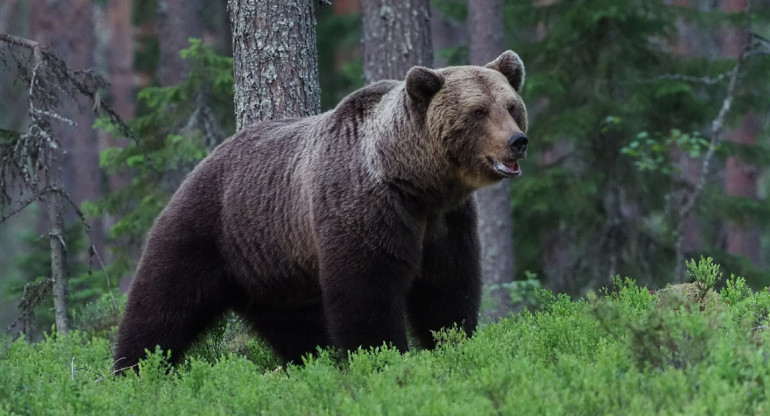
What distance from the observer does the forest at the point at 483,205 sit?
486 cm

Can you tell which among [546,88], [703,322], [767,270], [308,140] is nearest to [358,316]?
[308,140]

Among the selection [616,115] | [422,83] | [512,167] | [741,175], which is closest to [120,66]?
[616,115]

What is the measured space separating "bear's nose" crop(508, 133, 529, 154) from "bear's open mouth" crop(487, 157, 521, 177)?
91mm

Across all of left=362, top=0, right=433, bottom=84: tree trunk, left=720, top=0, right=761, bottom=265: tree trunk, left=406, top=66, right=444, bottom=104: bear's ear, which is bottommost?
left=720, top=0, right=761, bottom=265: tree trunk

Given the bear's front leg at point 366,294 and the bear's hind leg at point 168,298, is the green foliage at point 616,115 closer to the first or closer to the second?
the bear's hind leg at point 168,298

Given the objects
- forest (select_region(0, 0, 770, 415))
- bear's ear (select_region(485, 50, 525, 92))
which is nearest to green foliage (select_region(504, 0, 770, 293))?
forest (select_region(0, 0, 770, 415))

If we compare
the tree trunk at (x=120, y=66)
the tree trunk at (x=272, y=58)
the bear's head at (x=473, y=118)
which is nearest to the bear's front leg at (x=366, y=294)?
the bear's head at (x=473, y=118)

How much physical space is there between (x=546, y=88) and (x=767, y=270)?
15.8ft

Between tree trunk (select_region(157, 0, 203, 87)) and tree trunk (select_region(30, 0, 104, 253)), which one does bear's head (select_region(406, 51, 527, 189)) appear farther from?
tree trunk (select_region(30, 0, 104, 253))

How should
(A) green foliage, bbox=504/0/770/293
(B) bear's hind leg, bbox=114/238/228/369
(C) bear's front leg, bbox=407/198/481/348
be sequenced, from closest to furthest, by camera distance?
1. (C) bear's front leg, bbox=407/198/481/348
2. (B) bear's hind leg, bbox=114/238/228/369
3. (A) green foliage, bbox=504/0/770/293

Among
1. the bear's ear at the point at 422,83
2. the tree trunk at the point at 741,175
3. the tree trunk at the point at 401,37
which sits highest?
the tree trunk at the point at 401,37

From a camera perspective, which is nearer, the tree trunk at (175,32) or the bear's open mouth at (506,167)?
the bear's open mouth at (506,167)

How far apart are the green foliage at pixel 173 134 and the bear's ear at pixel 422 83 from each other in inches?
254

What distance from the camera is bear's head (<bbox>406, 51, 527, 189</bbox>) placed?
20.2 feet
